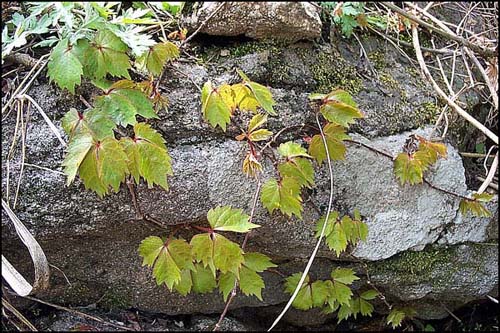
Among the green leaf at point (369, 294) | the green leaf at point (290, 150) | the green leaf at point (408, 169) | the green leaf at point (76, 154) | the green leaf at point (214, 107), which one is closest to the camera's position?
the green leaf at point (76, 154)

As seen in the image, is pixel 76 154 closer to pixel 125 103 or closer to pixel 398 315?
pixel 125 103

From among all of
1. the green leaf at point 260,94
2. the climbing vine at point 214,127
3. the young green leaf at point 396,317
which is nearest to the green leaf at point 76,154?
the climbing vine at point 214,127

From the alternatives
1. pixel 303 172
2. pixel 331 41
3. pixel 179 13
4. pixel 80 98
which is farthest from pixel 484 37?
pixel 80 98

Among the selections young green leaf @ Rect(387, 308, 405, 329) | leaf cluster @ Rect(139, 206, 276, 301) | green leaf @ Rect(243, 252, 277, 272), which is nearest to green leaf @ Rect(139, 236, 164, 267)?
leaf cluster @ Rect(139, 206, 276, 301)

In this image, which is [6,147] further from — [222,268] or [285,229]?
[285,229]

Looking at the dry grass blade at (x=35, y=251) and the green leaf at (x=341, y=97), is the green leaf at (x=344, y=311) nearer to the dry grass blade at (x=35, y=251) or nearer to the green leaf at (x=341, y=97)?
the green leaf at (x=341, y=97)

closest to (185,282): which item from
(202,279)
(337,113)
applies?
(202,279)
